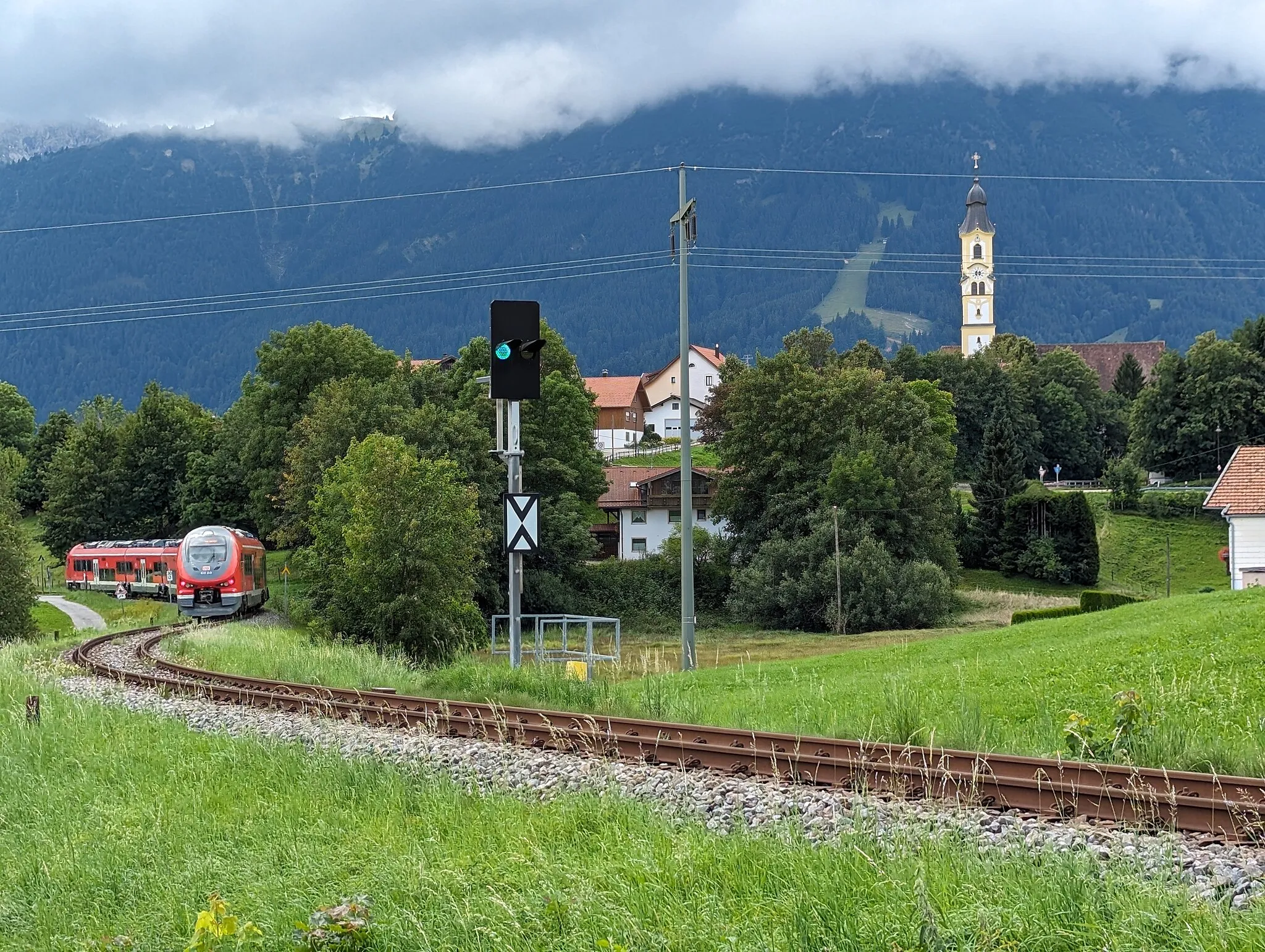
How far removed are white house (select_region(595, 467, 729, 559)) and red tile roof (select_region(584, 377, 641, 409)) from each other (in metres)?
47.3

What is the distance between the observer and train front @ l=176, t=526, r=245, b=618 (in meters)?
50.0

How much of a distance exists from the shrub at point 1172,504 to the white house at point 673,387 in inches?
2026

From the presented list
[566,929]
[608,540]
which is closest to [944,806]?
[566,929]

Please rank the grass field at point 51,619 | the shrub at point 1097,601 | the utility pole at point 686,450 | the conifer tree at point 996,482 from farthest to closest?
1. the conifer tree at point 996,482
2. the grass field at point 51,619
3. the shrub at point 1097,601
4. the utility pole at point 686,450

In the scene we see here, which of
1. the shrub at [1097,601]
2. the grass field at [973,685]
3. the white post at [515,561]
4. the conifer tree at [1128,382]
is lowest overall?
the shrub at [1097,601]

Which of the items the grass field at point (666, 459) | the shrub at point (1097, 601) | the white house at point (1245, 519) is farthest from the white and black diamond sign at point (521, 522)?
the grass field at point (666, 459)

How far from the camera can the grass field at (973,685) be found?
35.1 feet

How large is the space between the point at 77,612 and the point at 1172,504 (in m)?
62.3

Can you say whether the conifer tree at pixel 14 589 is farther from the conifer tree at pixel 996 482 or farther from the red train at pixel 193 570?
the conifer tree at pixel 996 482

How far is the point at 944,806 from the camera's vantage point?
8.16 m

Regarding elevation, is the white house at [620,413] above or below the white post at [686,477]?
above

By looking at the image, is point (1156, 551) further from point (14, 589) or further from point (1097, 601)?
point (14, 589)

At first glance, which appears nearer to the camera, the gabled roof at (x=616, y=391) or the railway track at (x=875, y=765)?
the railway track at (x=875, y=765)

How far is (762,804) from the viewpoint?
870 centimetres
